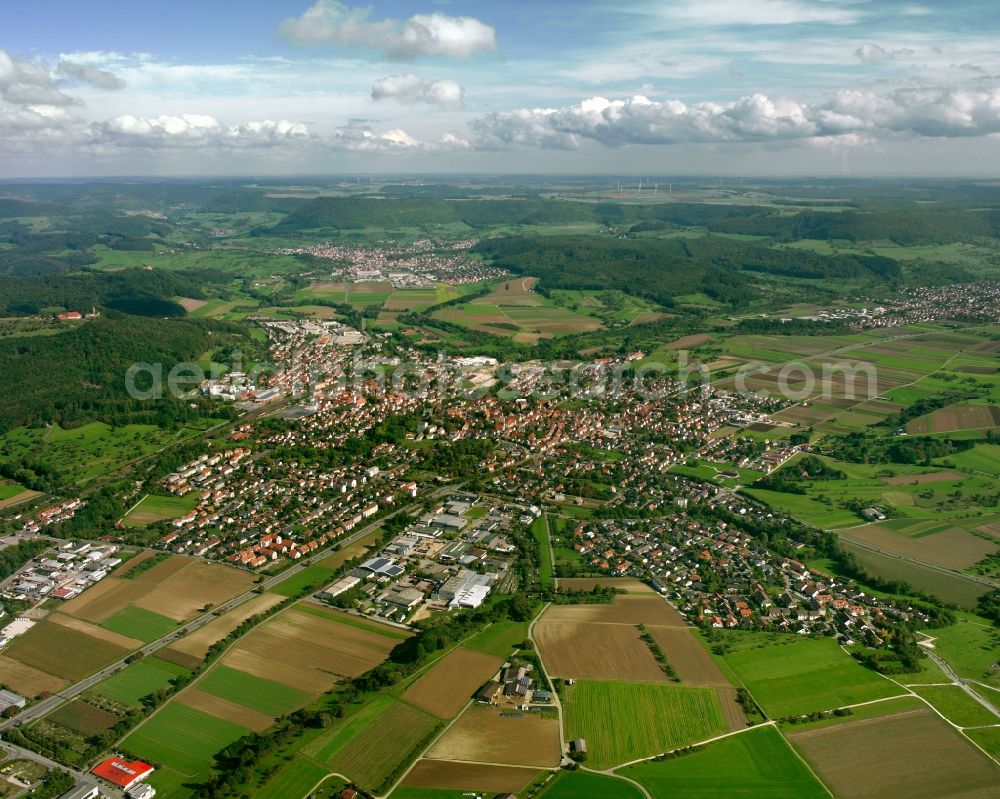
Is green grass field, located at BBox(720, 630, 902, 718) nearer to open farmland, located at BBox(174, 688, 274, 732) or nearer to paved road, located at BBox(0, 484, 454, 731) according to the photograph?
open farmland, located at BBox(174, 688, 274, 732)

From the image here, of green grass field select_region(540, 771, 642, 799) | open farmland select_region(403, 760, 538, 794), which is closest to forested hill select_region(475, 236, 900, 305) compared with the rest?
green grass field select_region(540, 771, 642, 799)

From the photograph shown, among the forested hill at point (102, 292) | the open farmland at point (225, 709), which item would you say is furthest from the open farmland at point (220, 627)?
the forested hill at point (102, 292)

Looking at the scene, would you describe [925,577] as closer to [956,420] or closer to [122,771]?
[956,420]

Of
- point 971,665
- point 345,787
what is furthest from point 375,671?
point 971,665

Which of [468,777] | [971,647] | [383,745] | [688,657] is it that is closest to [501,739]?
[468,777]

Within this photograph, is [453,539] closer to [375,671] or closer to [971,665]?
[375,671]

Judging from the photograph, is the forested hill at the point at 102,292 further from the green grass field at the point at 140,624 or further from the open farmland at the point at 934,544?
the open farmland at the point at 934,544
